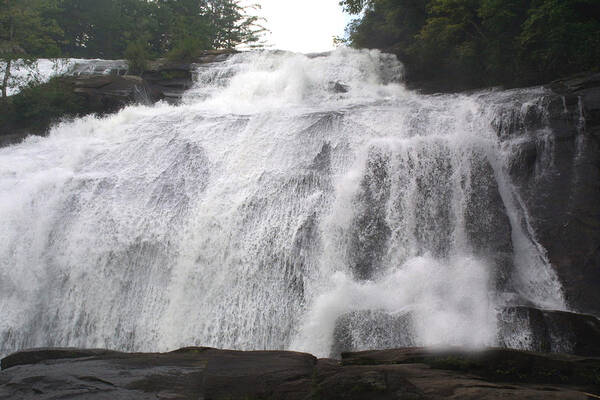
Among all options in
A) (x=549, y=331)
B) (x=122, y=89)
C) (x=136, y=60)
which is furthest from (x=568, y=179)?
(x=136, y=60)

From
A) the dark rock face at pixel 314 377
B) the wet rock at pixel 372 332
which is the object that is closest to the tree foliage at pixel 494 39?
the wet rock at pixel 372 332

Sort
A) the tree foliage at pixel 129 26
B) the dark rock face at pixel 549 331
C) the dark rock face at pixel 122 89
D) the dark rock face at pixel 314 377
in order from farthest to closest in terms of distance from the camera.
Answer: the tree foliage at pixel 129 26
the dark rock face at pixel 122 89
the dark rock face at pixel 549 331
the dark rock face at pixel 314 377

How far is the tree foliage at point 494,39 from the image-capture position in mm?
12672

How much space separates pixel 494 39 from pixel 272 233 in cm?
968

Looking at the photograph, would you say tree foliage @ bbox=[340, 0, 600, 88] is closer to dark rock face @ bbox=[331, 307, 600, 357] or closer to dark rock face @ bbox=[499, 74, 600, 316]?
dark rock face @ bbox=[499, 74, 600, 316]

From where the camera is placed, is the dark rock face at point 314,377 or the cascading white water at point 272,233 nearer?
the dark rock face at point 314,377

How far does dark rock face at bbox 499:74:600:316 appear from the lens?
8.75 m

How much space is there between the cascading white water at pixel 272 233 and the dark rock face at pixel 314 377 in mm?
2118

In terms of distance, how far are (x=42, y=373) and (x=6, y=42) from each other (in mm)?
19674

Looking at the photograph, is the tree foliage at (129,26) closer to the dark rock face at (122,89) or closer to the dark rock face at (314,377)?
the dark rock face at (122,89)

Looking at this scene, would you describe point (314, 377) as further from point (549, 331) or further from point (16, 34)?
point (16, 34)

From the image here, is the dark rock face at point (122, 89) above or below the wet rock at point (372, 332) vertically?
above

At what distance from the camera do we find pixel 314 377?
538 cm

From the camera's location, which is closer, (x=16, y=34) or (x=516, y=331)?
(x=516, y=331)
